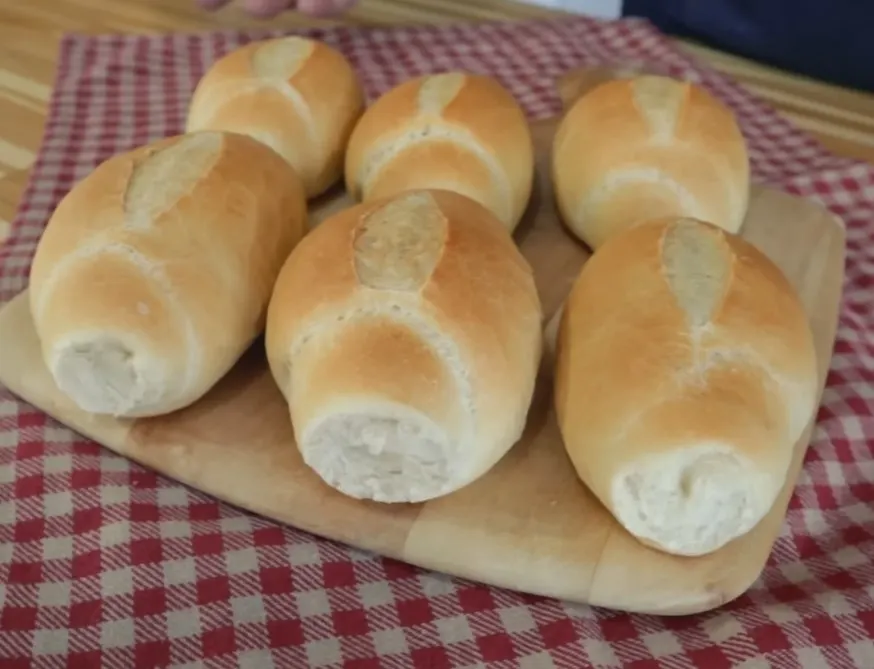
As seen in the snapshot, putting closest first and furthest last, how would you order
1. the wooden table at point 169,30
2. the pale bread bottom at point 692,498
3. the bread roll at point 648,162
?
the pale bread bottom at point 692,498 → the bread roll at point 648,162 → the wooden table at point 169,30

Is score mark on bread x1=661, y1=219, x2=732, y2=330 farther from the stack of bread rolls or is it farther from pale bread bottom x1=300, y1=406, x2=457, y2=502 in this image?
pale bread bottom x1=300, y1=406, x2=457, y2=502

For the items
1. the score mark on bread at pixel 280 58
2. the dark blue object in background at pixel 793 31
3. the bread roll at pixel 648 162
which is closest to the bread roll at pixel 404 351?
the bread roll at pixel 648 162

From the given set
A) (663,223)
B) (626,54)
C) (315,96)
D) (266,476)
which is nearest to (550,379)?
(663,223)

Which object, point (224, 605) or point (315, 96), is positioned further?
point (315, 96)

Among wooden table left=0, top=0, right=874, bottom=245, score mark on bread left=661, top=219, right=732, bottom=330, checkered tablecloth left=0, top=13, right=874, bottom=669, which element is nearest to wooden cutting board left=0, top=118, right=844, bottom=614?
checkered tablecloth left=0, top=13, right=874, bottom=669

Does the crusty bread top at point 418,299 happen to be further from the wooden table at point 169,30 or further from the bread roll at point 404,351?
the wooden table at point 169,30

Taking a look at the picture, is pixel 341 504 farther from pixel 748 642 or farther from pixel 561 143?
pixel 561 143
